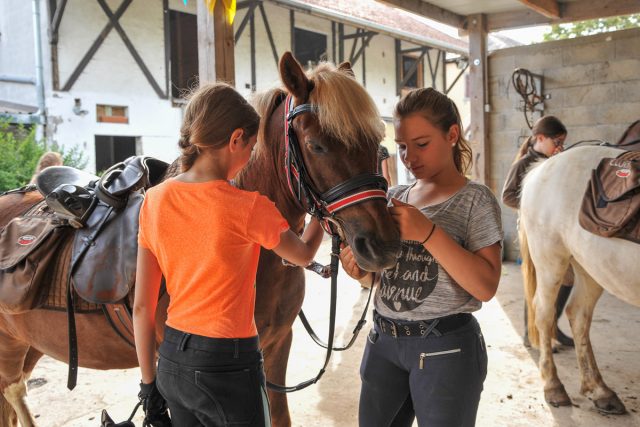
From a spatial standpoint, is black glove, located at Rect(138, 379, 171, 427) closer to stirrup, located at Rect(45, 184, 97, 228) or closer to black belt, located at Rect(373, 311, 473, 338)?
black belt, located at Rect(373, 311, 473, 338)

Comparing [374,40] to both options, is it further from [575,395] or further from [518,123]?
[575,395]

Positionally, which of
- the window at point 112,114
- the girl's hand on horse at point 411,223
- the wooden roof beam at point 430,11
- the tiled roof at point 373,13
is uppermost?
the tiled roof at point 373,13

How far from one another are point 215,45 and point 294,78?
4.72 ft

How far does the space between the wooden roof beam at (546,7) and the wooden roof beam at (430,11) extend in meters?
1.03

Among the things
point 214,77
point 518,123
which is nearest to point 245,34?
point 518,123

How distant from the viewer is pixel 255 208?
1.21 m

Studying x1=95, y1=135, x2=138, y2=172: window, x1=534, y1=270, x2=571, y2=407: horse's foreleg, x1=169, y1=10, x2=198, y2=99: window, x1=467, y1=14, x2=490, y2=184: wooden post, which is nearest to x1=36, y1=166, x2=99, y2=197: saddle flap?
x1=534, y1=270, x2=571, y2=407: horse's foreleg

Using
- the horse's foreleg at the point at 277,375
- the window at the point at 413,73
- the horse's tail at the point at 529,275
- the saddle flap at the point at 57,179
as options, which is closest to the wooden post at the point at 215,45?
the saddle flap at the point at 57,179

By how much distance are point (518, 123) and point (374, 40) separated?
7.51 metres

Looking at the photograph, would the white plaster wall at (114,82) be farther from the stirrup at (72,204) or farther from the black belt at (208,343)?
the black belt at (208,343)

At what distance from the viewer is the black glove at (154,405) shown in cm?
133

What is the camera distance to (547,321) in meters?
Result: 3.22

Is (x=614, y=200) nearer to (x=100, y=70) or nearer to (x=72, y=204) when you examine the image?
(x=72, y=204)

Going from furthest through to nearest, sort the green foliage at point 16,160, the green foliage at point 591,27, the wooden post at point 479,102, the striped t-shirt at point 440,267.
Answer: the green foliage at point 591,27, the wooden post at point 479,102, the green foliage at point 16,160, the striped t-shirt at point 440,267
